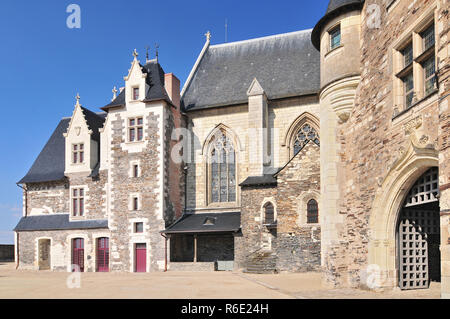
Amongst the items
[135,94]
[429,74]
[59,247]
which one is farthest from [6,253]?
[429,74]

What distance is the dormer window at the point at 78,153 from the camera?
28.1m

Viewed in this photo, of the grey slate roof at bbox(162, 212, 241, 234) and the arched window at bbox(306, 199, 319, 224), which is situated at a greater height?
the arched window at bbox(306, 199, 319, 224)

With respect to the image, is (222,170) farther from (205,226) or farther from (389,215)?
(389,215)

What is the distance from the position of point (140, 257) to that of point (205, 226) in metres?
3.99

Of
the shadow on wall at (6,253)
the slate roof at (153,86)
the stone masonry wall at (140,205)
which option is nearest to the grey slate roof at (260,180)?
the stone masonry wall at (140,205)

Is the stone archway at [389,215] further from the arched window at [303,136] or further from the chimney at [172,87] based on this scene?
the chimney at [172,87]

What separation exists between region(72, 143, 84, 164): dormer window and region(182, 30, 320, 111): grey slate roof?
22.5ft

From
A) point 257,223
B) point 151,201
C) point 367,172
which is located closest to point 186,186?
point 151,201

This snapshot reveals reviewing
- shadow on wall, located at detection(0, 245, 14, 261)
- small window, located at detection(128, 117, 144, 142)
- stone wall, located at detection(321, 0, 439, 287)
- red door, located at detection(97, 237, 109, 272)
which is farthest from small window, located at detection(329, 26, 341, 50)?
shadow on wall, located at detection(0, 245, 14, 261)

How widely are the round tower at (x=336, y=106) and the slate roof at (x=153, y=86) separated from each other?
12570 mm

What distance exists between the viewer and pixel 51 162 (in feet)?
98.1

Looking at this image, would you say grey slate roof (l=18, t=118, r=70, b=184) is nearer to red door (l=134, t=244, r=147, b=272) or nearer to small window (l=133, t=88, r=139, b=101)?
small window (l=133, t=88, r=139, b=101)

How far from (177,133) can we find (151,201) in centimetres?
428

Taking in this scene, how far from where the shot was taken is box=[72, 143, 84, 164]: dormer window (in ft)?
92.3
